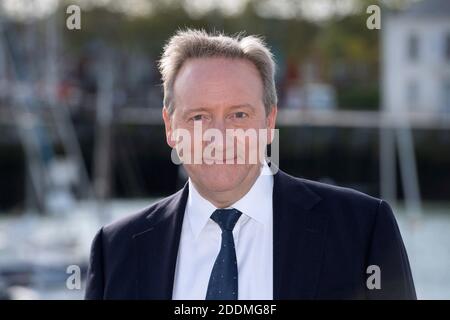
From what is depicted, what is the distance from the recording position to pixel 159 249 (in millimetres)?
3449

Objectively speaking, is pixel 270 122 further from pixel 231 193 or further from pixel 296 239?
pixel 296 239

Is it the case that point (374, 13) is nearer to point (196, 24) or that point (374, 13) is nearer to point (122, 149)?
point (122, 149)

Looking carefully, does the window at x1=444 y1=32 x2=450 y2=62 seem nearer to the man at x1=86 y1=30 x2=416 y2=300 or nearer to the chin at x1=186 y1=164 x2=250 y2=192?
the man at x1=86 y1=30 x2=416 y2=300

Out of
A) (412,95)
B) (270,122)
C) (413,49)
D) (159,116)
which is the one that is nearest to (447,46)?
(413,49)

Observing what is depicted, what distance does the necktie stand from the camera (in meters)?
3.29

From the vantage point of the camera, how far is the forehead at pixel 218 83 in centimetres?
330

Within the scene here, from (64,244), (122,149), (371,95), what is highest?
(371,95)

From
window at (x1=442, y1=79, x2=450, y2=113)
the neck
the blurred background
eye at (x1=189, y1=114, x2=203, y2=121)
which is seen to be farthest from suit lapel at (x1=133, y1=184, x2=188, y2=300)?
window at (x1=442, y1=79, x2=450, y2=113)

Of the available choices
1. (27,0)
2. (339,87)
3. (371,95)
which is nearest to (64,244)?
(27,0)

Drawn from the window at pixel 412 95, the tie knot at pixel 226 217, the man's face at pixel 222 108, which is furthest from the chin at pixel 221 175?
the window at pixel 412 95

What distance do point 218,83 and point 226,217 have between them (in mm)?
437

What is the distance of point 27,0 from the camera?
39.3 meters
